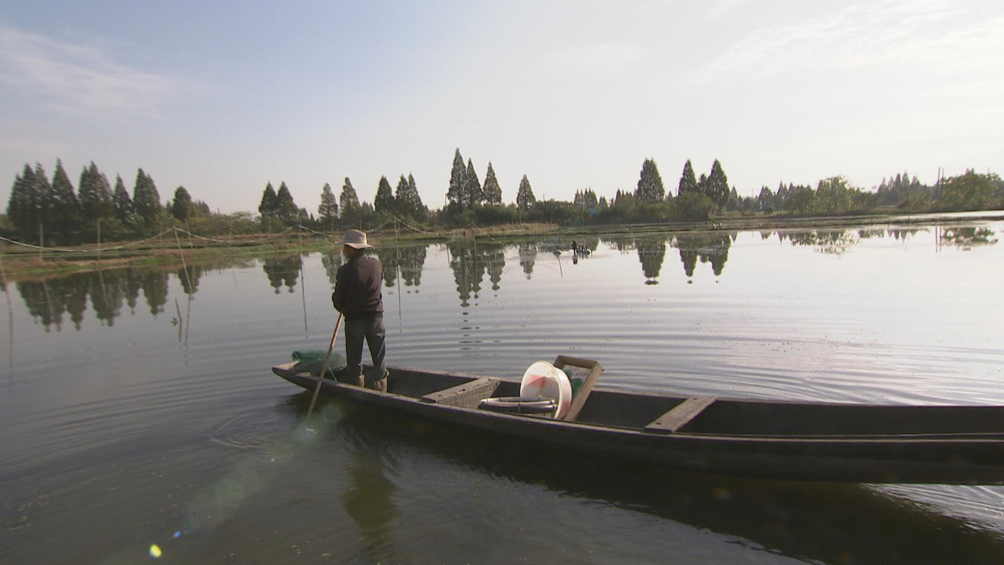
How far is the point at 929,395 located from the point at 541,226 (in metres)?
55.7

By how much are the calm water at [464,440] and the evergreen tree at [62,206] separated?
5443 cm

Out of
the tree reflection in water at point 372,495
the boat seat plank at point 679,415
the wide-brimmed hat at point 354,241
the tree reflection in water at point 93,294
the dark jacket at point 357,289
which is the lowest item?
the tree reflection in water at point 372,495

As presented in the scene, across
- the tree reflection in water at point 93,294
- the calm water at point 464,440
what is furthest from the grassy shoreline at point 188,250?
the calm water at point 464,440

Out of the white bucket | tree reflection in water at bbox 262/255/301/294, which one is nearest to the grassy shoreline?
tree reflection in water at bbox 262/255/301/294

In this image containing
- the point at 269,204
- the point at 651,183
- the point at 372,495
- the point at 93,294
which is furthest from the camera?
the point at 651,183

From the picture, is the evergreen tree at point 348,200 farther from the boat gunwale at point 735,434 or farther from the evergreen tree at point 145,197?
the boat gunwale at point 735,434

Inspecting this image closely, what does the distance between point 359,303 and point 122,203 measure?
69366mm

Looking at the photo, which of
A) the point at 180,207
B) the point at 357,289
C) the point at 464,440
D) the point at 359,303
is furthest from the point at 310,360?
the point at 180,207

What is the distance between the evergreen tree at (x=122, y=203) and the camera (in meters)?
60.9

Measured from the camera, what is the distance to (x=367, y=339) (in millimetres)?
6379

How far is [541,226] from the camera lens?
61.2 m

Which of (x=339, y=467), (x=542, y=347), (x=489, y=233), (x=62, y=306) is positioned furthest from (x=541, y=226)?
(x=339, y=467)

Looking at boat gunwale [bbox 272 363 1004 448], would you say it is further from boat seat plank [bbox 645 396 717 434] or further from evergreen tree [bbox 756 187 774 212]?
evergreen tree [bbox 756 187 774 212]

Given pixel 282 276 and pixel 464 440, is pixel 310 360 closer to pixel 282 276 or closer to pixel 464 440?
pixel 464 440
